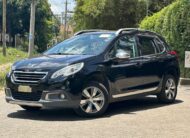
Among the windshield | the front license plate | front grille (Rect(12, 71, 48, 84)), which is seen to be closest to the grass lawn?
the windshield

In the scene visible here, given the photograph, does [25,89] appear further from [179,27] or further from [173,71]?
[179,27]

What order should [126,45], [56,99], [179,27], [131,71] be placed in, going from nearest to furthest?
[56,99] < [131,71] < [126,45] < [179,27]

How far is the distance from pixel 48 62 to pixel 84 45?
1.30 metres

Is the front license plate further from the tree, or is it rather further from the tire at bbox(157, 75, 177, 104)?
the tree

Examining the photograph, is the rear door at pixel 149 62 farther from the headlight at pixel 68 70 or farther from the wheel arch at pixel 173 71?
the headlight at pixel 68 70

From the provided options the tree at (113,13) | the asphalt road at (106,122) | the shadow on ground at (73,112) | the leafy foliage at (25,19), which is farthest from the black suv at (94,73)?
the leafy foliage at (25,19)

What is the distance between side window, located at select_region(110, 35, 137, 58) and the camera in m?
10.7

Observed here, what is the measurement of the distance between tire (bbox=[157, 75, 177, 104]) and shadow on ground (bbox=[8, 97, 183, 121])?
7.3 inches

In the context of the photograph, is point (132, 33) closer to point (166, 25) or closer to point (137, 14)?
point (166, 25)

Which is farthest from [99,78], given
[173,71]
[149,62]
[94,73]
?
[173,71]

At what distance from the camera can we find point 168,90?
39.9ft

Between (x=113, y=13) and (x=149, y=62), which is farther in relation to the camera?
(x=113, y=13)

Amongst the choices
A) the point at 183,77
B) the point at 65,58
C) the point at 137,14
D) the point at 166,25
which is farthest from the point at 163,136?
the point at 137,14

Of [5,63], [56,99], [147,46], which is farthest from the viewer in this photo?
[5,63]
